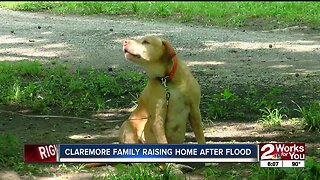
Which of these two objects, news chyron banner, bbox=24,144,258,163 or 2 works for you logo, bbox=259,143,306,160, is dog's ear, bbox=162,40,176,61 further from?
2 works for you logo, bbox=259,143,306,160

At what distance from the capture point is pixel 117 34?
1325 centimetres

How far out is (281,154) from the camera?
12.3 ft

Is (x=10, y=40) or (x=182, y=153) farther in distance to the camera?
(x=10, y=40)

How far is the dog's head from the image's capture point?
4.73m

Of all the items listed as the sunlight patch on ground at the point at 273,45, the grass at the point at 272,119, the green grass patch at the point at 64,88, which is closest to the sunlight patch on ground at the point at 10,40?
the green grass patch at the point at 64,88

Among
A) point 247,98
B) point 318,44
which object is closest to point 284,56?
point 318,44

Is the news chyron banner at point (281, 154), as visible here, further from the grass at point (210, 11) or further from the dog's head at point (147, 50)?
the grass at point (210, 11)

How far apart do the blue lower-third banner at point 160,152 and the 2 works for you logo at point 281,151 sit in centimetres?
5

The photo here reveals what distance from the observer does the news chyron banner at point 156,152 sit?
12.1 feet

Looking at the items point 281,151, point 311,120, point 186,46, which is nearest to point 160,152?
point 281,151

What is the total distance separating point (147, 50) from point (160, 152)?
4.16 ft

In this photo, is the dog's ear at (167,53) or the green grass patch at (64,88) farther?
the green grass patch at (64,88)

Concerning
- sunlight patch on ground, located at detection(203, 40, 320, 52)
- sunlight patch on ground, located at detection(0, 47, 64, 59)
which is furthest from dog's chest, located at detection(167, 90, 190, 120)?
sunlight patch on ground, located at detection(203, 40, 320, 52)

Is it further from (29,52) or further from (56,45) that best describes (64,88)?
(56,45)
